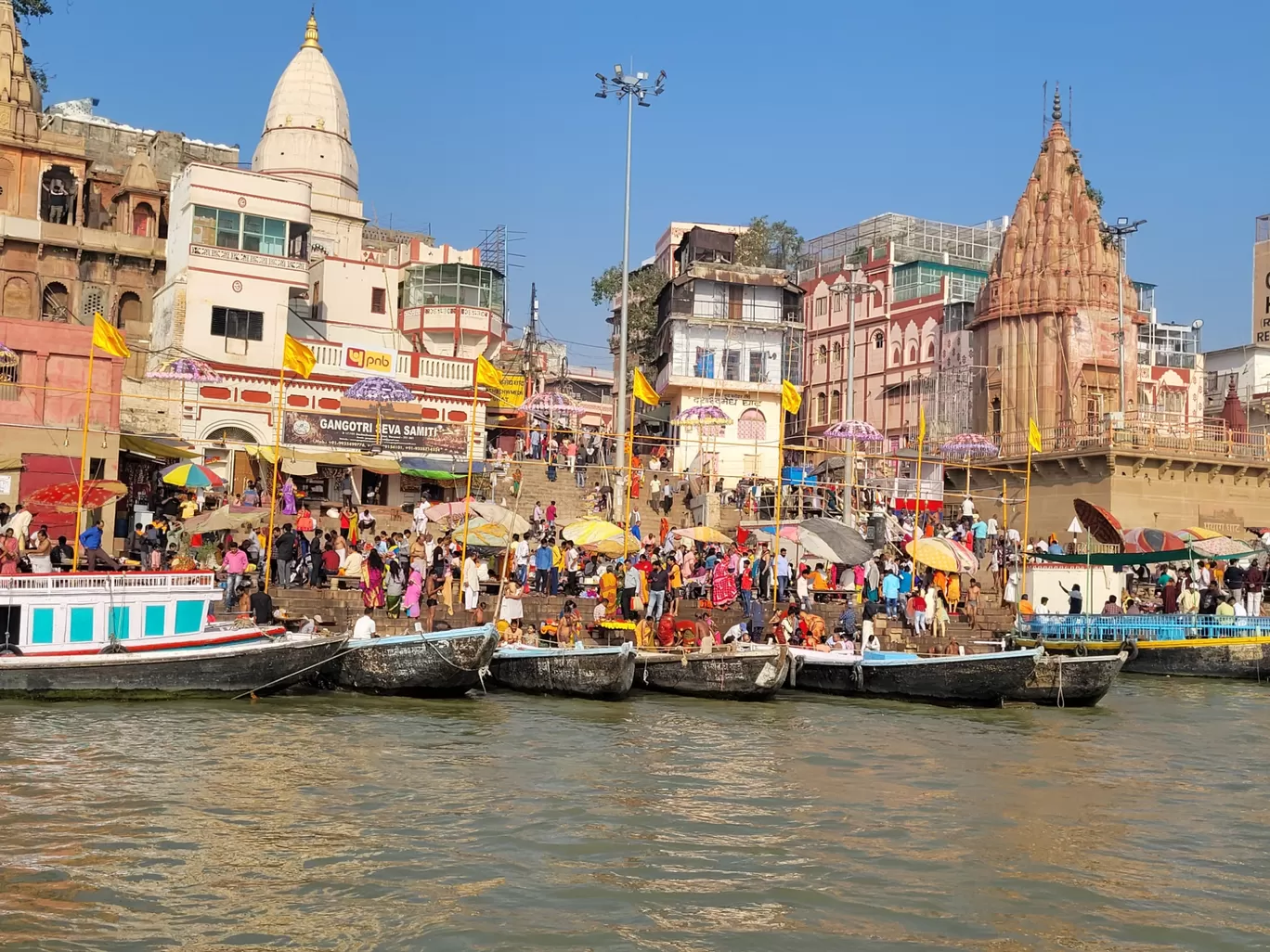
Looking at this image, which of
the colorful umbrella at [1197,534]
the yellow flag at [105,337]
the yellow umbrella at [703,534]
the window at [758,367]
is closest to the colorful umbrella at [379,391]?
the yellow umbrella at [703,534]

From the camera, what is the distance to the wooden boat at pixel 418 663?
19.7 metres

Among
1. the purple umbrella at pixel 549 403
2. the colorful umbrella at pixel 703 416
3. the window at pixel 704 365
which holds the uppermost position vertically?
the window at pixel 704 365

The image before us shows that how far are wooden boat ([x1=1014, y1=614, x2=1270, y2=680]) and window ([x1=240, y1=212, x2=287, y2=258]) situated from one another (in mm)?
23024

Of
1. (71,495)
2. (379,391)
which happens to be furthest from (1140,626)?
(71,495)

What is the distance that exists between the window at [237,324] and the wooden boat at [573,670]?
20.4m

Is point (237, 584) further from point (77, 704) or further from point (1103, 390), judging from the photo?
point (1103, 390)

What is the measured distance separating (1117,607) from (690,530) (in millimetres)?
9269

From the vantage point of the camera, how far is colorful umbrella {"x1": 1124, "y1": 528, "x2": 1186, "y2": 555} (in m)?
33.3

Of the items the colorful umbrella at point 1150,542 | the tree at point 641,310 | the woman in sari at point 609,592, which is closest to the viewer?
the woman in sari at point 609,592

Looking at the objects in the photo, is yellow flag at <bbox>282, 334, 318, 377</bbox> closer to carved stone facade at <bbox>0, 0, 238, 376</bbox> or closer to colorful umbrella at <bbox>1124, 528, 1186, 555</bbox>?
carved stone facade at <bbox>0, 0, 238, 376</bbox>

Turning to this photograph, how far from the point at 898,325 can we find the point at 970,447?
16442mm

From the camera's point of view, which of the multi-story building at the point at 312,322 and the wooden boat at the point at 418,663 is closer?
the wooden boat at the point at 418,663

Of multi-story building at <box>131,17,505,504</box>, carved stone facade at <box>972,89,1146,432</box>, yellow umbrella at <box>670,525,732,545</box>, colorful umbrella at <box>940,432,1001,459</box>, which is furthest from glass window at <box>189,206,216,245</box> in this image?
carved stone facade at <box>972,89,1146,432</box>

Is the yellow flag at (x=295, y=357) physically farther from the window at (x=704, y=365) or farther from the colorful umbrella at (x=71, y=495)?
the window at (x=704, y=365)
